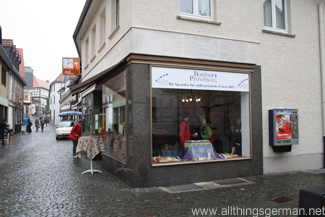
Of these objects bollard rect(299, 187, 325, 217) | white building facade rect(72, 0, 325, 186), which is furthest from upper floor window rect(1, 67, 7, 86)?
bollard rect(299, 187, 325, 217)

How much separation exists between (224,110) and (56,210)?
6177 mm

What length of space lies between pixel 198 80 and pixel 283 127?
126 inches

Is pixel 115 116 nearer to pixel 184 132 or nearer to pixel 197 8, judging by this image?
pixel 184 132

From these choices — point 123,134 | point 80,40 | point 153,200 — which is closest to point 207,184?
point 153,200

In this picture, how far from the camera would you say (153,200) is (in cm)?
559

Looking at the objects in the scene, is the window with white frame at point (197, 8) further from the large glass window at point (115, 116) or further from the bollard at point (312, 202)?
the bollard at point (312, 202)

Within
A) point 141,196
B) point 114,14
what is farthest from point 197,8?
point 141,196

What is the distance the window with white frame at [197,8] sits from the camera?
762cm

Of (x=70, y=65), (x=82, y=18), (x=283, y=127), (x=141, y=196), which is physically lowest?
(x=141, y=196)

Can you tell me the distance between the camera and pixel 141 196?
5.88 m

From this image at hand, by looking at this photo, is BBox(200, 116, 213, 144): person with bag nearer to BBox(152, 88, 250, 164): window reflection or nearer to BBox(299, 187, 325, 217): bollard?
BBox(152, 88, 250, 164): window reflection

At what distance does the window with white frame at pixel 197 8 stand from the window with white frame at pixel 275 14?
7.15 ft

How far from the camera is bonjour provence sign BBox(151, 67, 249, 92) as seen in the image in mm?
6992

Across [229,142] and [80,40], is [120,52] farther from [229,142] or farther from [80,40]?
[80,40]
